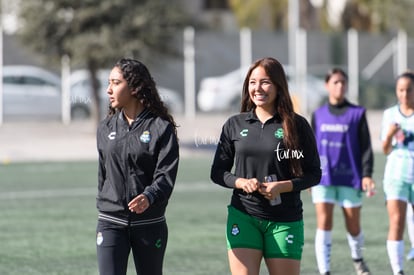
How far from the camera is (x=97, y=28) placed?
29.3 metres

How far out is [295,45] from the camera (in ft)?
109

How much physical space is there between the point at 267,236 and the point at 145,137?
103cm

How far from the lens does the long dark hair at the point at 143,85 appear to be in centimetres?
708

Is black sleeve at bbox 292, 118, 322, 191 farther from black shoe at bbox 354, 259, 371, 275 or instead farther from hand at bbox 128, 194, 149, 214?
black shoe at bbox 354, 259, 371, 275

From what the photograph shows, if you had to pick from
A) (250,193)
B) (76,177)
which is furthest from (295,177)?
(76,177)

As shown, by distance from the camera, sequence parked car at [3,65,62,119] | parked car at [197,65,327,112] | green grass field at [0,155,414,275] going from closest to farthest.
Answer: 1. green grass field at [0,155,414,275]
2. parked car at [3,65,62,119]
3. parked car at [197,65,327,112]

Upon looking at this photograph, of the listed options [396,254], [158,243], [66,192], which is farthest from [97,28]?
[158,243]

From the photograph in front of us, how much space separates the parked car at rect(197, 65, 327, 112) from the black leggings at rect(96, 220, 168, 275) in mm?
28004

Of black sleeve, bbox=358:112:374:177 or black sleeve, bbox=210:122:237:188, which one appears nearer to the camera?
black sleeve, bbox=210:122:237:188

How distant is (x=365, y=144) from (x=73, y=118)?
23.5m

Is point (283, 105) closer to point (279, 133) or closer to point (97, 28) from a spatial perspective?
point (279, 133)

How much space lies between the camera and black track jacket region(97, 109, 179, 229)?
698 centimetres

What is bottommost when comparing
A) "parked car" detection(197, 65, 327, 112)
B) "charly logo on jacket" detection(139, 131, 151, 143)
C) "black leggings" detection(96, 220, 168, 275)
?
"black leggings" detection(96, 220, 168, 275)

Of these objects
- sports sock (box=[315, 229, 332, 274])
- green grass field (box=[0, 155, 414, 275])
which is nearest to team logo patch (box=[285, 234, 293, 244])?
sports sock (box=[315, 229, 332, 274])
